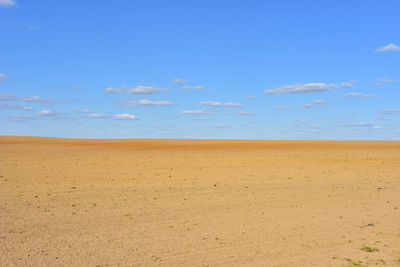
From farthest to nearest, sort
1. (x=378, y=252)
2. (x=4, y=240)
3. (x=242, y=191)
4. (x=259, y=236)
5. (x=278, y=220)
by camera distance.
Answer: (x=242, y=191), (x=278, y=220), (x=259, y=236), (x=4, y=240), (x=378, y=252)

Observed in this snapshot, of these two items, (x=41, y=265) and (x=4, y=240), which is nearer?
(x=41, y=265)

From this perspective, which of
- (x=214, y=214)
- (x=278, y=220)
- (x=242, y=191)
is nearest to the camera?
(x=278, y=220)

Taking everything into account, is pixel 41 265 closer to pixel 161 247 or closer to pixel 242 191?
pixel 161 247

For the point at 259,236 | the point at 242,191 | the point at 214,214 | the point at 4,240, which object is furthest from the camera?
the point at 242,191

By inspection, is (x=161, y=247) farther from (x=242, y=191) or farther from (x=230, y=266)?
(x=242, y=191)

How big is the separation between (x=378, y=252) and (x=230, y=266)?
3.19 meters

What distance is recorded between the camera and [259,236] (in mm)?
9406

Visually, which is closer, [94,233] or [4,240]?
[4,240]

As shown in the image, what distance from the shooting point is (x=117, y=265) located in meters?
7.39

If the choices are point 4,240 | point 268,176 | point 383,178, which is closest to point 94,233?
point 4,240

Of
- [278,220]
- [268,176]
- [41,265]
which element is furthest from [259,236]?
[268,176]

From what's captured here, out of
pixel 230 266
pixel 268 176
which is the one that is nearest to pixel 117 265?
pixel 230 266

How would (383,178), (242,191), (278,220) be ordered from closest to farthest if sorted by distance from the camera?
(278,220) → (242,191) → (383,178)

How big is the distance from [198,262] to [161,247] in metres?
1.27
